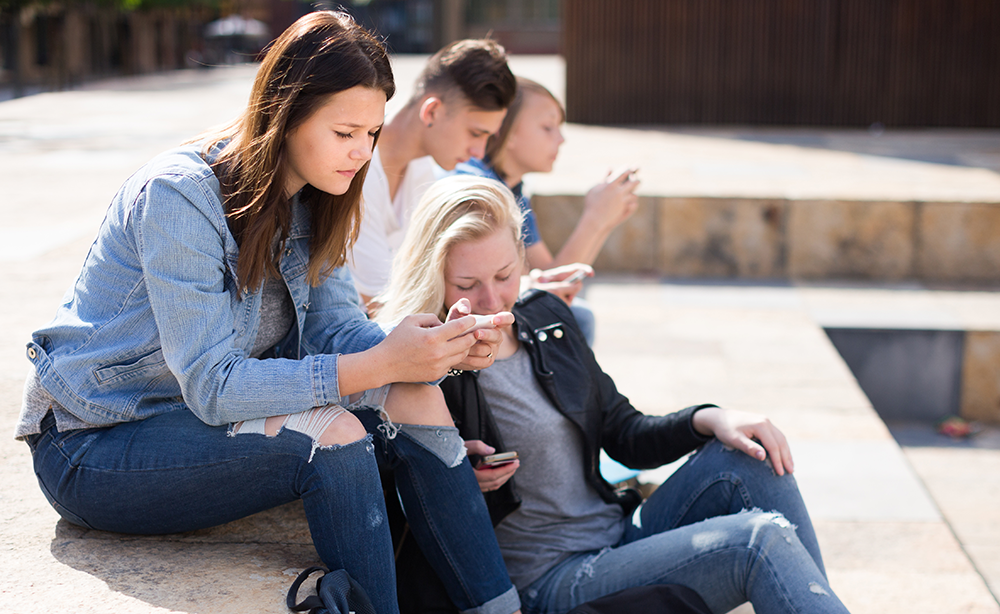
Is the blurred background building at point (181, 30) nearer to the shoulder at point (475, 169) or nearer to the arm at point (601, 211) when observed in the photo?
the shoulder at point (475, 169)

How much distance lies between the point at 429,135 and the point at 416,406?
4.78 feet

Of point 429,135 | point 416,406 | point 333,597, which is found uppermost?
point 429,135

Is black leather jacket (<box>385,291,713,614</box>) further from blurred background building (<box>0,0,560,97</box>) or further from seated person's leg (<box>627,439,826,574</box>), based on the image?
blurred background building (<box>0,0,560,97</box>)

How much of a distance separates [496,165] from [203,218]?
73.8 inches

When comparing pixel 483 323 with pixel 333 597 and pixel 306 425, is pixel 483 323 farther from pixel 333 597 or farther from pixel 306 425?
pixel 333 597

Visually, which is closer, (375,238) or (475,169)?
(375,238)

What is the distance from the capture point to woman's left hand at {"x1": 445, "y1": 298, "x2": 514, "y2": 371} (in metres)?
1.90

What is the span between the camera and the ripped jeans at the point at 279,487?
5.85 ft

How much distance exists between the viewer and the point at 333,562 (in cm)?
181

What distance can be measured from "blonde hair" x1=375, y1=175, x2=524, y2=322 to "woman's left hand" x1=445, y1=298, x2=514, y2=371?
0.21m

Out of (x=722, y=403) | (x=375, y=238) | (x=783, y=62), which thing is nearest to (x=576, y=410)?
(x=375, y=238)

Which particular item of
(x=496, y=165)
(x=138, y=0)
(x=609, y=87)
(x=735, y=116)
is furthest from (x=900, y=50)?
(x=138, y=0)

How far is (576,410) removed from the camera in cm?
228

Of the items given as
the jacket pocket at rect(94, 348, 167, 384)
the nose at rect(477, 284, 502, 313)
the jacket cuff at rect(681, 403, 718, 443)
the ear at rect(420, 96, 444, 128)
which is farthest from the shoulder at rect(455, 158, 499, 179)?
the jacket pocket at rect(94, 348, 167, 384)
